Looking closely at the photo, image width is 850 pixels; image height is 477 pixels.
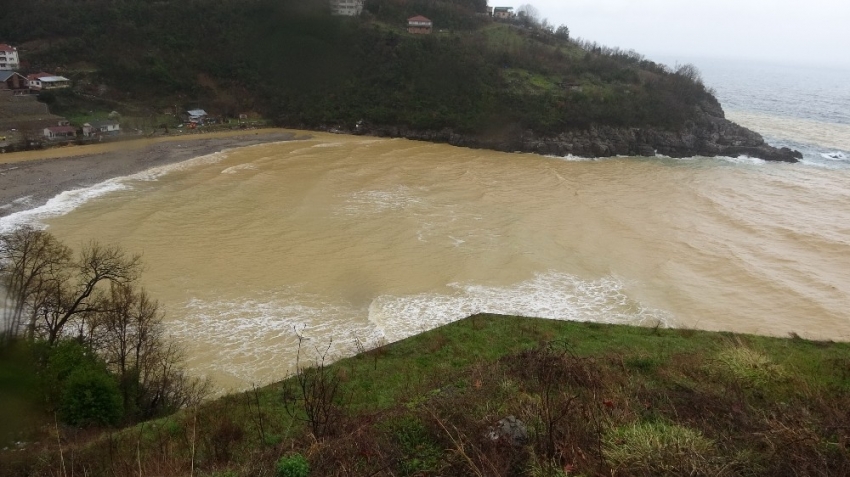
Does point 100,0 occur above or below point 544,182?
above

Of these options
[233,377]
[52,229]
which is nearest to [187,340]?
[233,377]

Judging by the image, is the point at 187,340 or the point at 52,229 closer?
the point at 187,340

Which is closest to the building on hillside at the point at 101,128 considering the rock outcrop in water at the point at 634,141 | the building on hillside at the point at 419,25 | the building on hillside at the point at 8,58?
the building on hillside at the point at 8,58

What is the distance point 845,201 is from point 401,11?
46898mm

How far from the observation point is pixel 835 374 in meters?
8.70

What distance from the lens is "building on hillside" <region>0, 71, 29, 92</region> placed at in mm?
39094

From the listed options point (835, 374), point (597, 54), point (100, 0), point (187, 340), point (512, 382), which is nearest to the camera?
point (512, 382)

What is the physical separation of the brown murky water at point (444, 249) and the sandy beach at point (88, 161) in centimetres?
239

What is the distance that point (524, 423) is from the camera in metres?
6.07

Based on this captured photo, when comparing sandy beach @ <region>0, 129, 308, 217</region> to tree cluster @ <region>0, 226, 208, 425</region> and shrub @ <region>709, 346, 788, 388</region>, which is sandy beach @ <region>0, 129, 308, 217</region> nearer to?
tree cluster @ <region>0, 226, 208, 425</region>

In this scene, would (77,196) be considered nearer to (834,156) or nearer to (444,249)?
(444,249)

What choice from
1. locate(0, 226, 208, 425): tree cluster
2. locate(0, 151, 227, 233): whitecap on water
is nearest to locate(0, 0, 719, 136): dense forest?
locate(0, 151, 227, 233): whitecap on water

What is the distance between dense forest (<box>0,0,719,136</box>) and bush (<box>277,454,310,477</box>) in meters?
40.4

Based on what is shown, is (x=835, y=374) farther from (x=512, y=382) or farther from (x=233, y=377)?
(x=233, y=377)
